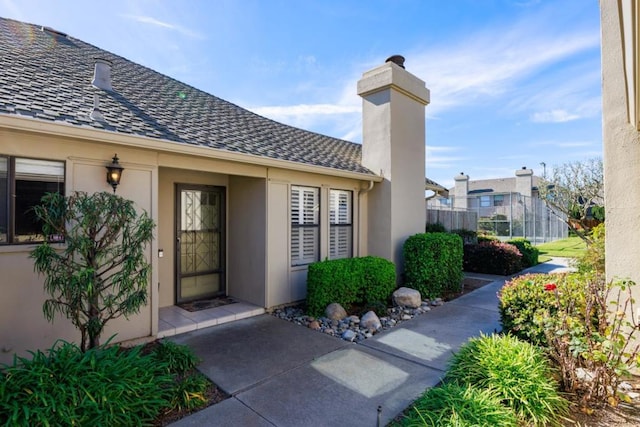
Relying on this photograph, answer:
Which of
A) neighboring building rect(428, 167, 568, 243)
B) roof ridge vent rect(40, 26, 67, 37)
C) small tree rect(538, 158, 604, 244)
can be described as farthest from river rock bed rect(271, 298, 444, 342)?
small tree rect(538, 158, 604, 244)

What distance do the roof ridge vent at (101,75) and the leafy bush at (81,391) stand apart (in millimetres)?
5000

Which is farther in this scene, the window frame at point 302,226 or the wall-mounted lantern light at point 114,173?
the window frame at point 302,226

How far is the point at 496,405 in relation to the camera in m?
2.94

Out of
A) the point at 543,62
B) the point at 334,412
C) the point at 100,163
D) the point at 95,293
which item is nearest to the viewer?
the point at 334,412

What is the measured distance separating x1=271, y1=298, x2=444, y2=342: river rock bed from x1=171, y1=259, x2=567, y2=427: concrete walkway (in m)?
0.19

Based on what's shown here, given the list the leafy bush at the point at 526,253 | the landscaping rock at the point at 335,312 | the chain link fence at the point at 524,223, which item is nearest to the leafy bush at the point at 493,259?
the leafy bush at the point at 526,253

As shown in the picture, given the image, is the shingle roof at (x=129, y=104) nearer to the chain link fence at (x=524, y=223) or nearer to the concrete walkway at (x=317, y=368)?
the concrete walkway at (x=317, y=368)

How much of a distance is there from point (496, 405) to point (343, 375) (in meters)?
1.69

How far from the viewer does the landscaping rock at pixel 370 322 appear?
5.63 m

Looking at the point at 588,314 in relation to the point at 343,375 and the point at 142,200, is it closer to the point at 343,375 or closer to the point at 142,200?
the point at 343,375

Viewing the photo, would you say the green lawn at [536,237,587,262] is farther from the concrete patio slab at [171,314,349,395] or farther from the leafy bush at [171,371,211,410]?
the leafy bush at [171,371,211,410]

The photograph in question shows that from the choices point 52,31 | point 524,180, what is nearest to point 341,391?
point 52,31

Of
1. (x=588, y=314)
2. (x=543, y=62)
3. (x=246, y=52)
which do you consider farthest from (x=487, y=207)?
(x=588, y=314)

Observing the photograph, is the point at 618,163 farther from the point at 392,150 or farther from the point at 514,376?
the point at 392,150
